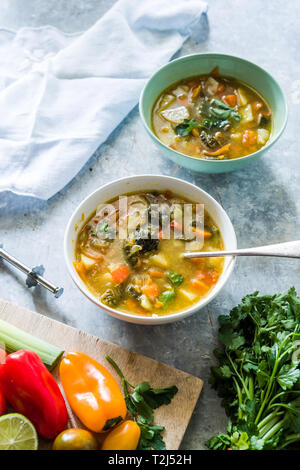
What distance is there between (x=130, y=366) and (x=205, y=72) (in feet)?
6.71

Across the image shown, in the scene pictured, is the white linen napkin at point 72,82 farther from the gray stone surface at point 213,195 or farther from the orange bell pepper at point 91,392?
the orange bell pepper at point 91,392

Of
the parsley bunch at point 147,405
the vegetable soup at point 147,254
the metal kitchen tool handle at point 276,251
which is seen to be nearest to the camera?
the parsley bunch at point 147,405

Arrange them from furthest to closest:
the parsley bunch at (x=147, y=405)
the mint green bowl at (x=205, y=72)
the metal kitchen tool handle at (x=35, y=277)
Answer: the mint green bowl at (x=205, y=72) < the metal kitchen tool handle at (x=35, y=277) < the parsley bunch at (x=147, y=405)

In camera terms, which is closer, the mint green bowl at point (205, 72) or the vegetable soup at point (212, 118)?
the mint green bowl at point (205, 72)

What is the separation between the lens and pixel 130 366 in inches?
96.3

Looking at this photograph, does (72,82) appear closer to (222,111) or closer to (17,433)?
(222,111)

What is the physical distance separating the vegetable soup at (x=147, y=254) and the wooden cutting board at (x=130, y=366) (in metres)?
0.24

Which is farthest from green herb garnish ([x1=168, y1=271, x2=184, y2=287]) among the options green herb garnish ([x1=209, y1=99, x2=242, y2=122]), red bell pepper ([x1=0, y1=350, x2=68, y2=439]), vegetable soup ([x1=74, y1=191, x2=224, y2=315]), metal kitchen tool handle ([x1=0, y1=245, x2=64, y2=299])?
green herb garnish ([x1=209, y1=99, x2=242, y2=122])

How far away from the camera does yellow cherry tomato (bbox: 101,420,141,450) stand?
2.14 m

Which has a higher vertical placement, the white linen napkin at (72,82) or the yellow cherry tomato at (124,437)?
the white linen napkin at (72,82)

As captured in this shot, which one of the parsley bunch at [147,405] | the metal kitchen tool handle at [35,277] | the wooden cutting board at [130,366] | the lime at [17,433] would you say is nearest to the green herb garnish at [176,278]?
the wooden cutting board at [130,366]

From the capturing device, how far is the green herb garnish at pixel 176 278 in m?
2.52

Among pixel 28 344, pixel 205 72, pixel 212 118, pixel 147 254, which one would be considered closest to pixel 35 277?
pixel 28 344

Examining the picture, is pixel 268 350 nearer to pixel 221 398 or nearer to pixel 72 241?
pixel 221 398
